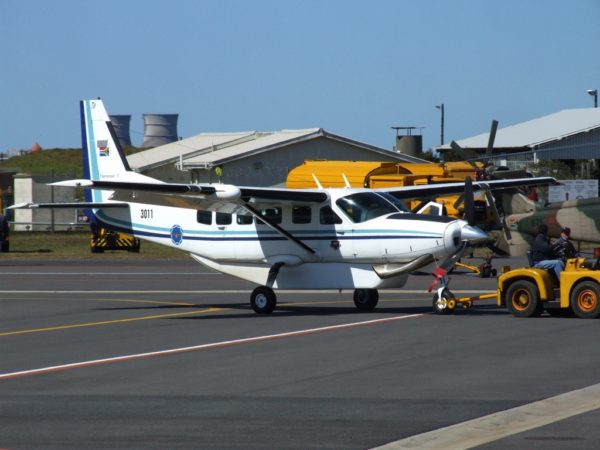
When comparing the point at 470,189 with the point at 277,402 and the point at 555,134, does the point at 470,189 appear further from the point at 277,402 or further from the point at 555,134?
the point at 555,134

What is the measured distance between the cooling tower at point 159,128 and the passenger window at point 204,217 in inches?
2960

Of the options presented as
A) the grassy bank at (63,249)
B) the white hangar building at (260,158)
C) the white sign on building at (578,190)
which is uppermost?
the white hangar building at (260,158)

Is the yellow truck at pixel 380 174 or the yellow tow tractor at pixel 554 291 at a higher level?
the yellow truck at pixel 380 174

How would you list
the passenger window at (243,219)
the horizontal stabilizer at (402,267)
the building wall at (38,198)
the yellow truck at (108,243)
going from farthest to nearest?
the building wall at (38,198) < the yellow truck at (108,243) < the passenger window at (243,219) < the horizontal stabilizer at (402,267)

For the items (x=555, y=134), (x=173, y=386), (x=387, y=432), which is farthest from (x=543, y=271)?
(x=555, y=134)

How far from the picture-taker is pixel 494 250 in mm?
31359

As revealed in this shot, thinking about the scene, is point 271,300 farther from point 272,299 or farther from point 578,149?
point 578,149

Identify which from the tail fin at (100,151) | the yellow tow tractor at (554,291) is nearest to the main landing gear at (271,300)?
the yellow tow tractor at (554,291)

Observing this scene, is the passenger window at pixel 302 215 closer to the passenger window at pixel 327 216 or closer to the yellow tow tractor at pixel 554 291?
the passenger window at pixel 327 216

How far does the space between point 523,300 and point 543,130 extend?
2193 inches

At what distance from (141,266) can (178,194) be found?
16350 millimetres

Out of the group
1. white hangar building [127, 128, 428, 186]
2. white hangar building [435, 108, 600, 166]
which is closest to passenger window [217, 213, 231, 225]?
white hangar building [127, 128, 428, 186]

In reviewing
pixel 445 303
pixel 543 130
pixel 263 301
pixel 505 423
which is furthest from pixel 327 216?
pixel 543 130

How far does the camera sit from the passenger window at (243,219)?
22.6 meters
